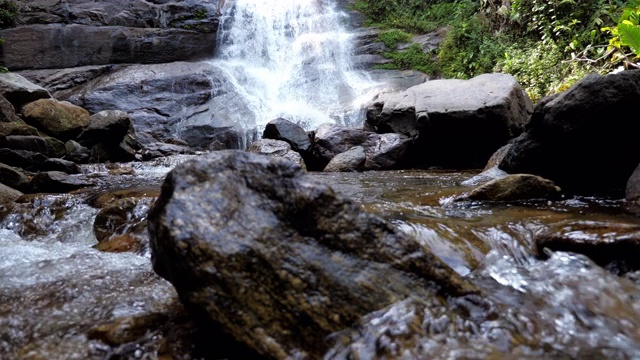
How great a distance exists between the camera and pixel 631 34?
21.2ft

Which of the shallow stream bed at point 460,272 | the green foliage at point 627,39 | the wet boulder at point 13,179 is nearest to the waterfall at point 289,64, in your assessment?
the green foliage at point 627,39

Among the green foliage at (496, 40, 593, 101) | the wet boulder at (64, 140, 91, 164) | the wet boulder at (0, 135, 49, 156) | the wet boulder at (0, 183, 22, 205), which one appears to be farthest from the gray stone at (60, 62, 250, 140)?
the green foliage at (496, 40, 593, 101)

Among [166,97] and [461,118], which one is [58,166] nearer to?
[166,97]

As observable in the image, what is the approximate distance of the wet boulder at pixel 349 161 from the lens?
8227 millimetres

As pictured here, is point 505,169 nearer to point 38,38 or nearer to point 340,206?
point 340,206

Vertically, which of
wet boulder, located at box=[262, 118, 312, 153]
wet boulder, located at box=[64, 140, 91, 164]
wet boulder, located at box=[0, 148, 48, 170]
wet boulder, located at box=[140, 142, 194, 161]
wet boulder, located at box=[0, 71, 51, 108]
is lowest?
wet boulder, located at box=[140, 142, 194, 161]

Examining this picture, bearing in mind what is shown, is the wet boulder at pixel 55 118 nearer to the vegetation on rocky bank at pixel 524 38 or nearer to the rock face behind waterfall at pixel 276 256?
the rock face behind waterfall at pixel 276 256

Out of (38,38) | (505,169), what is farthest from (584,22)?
(38,38)

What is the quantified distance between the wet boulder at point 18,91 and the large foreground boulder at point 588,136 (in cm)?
Answer: 1082

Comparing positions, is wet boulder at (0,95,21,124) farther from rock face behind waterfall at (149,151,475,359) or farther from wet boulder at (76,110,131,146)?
rock face behind waterfall at (149,151,475,359)

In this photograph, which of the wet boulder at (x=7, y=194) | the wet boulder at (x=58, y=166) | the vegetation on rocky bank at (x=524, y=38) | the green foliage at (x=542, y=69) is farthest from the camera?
the green foliage at (x=542, y=69)

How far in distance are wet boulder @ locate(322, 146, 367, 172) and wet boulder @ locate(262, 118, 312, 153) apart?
48.4 inches

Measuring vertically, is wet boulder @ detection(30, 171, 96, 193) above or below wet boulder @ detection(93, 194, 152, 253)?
below

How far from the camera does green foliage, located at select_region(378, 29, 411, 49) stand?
16094 millimetres
